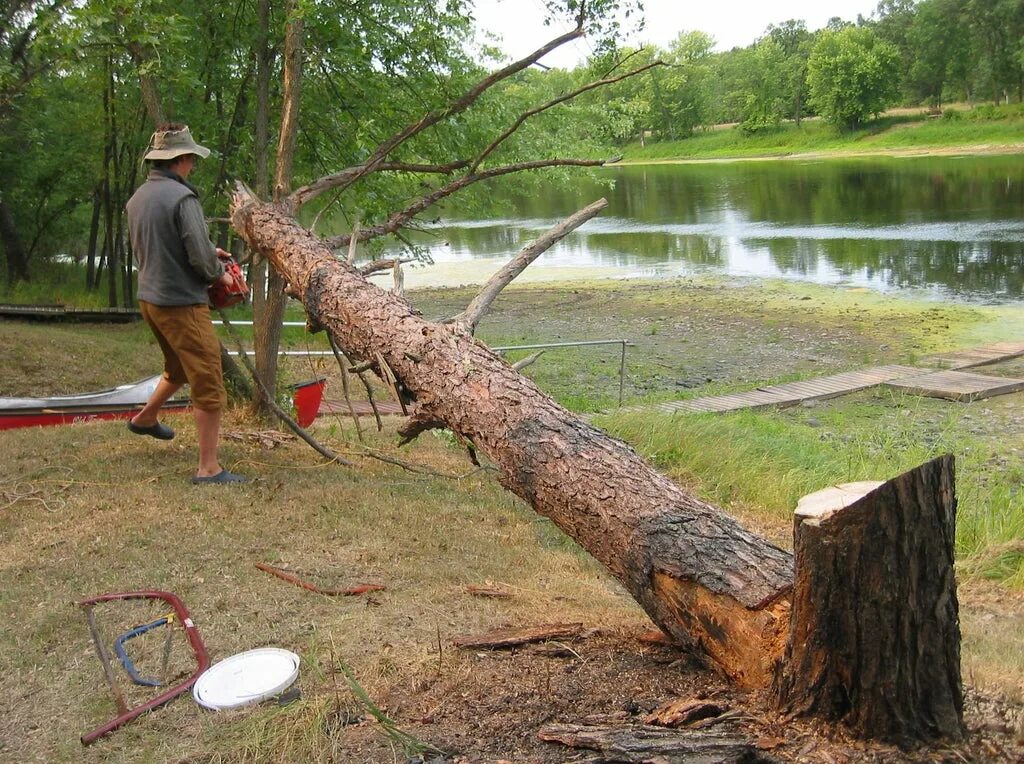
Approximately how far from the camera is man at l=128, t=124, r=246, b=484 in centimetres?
535

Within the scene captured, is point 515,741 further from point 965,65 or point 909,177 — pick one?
point 965,65

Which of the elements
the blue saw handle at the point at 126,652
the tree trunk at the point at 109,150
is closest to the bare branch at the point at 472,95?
the blue saw handle at the point at 126,652

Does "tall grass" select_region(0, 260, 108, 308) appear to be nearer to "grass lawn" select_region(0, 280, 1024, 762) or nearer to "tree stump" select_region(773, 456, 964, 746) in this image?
"grass lawn" select_region(0, 280, 1024, 762)

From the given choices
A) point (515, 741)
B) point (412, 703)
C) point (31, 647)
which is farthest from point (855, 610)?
point (31, 647)

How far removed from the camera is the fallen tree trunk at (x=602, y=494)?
3.04 metres

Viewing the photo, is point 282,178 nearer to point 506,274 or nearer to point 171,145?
point 171,145

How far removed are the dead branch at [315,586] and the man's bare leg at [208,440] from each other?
1.44 meters

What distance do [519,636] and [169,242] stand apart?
307 centimetres

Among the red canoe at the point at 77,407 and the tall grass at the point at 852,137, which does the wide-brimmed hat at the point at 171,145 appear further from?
the tall grass at the point at 852,137

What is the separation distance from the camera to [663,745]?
2.59 meters

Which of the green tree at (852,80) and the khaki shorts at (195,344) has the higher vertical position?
the green tree at (852,80)

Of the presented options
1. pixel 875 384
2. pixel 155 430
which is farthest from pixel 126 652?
pixel 875 384

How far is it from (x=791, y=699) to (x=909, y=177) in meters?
41.0

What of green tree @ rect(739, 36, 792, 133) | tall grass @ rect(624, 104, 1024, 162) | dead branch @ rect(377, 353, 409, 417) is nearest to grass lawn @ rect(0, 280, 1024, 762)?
dead branch @ rect(377, 353, 409, 417)
